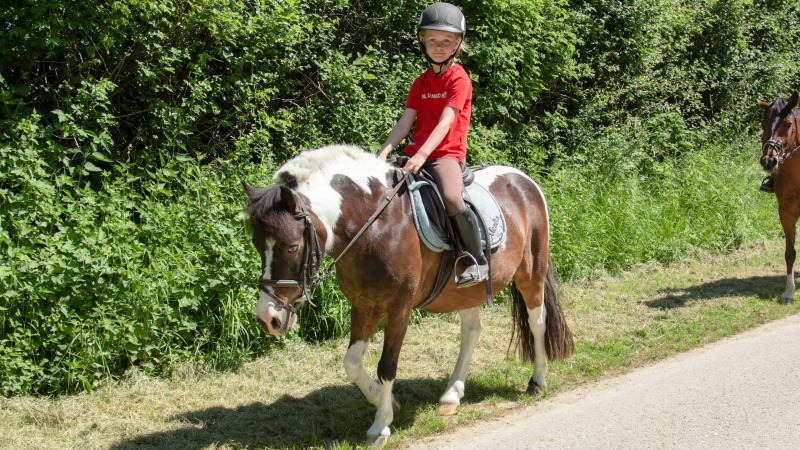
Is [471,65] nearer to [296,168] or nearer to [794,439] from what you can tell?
[296,168]

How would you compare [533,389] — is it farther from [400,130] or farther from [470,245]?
[400,130]

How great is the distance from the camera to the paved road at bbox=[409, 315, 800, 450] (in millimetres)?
4684

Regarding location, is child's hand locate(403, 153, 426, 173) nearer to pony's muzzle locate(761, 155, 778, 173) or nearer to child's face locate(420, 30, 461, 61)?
child's face locate(420, 30, 461, 61)

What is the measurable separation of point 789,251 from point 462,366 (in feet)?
18.2

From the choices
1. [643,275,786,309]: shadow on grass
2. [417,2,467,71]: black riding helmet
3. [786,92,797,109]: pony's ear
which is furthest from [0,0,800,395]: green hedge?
[417,2,467,71]: black riding helmet

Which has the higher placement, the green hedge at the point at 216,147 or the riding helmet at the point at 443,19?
the riding helmet at the point at 443,19

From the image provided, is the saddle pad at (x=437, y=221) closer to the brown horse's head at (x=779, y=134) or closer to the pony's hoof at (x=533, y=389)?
the pony's hoof at (x=533, y=389)

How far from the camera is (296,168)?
4.45 metres

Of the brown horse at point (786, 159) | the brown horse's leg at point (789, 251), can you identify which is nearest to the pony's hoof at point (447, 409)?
the brown horse's leg at point (789, 251)

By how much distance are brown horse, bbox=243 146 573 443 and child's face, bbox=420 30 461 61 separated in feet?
2.96

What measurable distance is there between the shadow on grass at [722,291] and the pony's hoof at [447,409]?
3897 mm

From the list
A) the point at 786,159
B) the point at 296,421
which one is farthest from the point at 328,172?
the point at 786,159

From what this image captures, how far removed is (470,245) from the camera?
514cm

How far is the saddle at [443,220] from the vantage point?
499 cm
